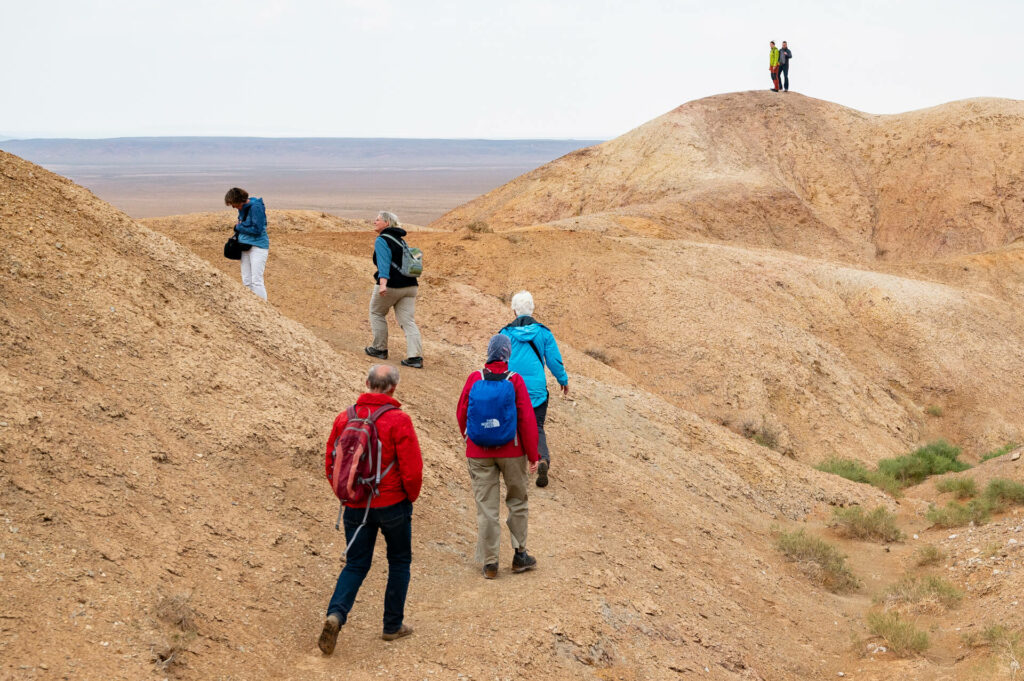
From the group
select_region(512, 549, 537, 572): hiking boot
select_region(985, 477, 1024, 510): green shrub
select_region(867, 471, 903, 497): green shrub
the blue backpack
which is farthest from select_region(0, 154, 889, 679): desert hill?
select_region(867, 471, 903, 497): green shrub

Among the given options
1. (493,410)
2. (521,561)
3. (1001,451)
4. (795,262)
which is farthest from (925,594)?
(795,262)

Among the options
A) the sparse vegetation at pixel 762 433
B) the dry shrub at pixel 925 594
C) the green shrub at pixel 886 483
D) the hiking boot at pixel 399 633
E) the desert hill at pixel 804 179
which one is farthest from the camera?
the desert hill at pixel 804 179

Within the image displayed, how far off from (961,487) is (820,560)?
13.2 ft

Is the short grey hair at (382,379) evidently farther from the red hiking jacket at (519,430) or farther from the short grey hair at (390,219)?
the short grey hair at (390,219)

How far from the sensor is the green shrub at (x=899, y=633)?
6957 mm

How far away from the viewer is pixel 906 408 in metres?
18.6

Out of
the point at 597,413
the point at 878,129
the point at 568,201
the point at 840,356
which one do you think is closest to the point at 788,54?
the point at 878,129

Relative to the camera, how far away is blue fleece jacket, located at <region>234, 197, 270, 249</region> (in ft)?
30.9

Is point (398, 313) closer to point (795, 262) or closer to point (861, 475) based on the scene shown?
point (861, 475)

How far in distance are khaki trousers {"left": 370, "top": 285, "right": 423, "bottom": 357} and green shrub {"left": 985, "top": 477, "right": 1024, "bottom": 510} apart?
7270mm

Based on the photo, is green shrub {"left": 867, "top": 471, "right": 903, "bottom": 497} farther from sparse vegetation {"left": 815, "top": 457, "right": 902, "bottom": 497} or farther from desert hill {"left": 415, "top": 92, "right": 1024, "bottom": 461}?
desert hill {"left": 415, "top": 92, "right": 1024, "bottom": 461}

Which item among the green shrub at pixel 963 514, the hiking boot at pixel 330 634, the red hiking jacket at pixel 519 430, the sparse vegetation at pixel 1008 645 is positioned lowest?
the green shrub at pixel 963 514

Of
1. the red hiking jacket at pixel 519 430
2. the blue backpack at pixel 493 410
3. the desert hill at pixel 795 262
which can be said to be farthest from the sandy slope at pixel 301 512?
the desert hill at pixel 795 262

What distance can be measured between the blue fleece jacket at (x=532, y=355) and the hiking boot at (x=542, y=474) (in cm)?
74
